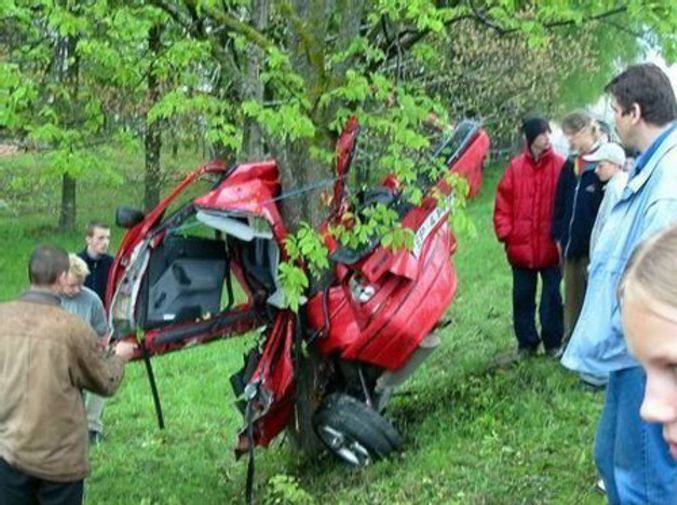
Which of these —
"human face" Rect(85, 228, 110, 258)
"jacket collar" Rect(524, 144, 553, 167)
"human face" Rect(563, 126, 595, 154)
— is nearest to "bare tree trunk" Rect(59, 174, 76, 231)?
"human face" Rect(85, 228, 110, 258)

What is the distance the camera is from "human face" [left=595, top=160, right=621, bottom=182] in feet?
23.7

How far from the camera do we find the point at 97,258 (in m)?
9.55

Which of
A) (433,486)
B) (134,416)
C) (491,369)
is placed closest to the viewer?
(433,486)

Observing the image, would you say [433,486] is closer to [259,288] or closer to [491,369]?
[259,288]

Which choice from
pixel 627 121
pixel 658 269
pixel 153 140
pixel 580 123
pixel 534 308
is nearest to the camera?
pixel 658 269

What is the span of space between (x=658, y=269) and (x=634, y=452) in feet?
10.1

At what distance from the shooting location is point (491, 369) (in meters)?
8.48

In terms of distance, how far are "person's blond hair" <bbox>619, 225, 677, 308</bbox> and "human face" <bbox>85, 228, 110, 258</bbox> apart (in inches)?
332

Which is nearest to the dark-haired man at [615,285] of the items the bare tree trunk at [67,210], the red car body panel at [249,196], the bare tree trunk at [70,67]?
the red car body panel at [249,196]

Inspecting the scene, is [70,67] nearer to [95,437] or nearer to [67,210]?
[95,437]

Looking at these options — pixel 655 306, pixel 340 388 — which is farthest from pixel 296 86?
pixel 655 306

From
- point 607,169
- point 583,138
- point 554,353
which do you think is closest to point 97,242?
point 554,353

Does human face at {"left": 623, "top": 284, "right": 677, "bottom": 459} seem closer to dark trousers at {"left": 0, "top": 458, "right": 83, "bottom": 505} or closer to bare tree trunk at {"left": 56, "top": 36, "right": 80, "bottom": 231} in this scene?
dark trousers at {"left": 0, "top": 458, "right": 83, "bottom": 505}

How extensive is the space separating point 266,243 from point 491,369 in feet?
7.80
